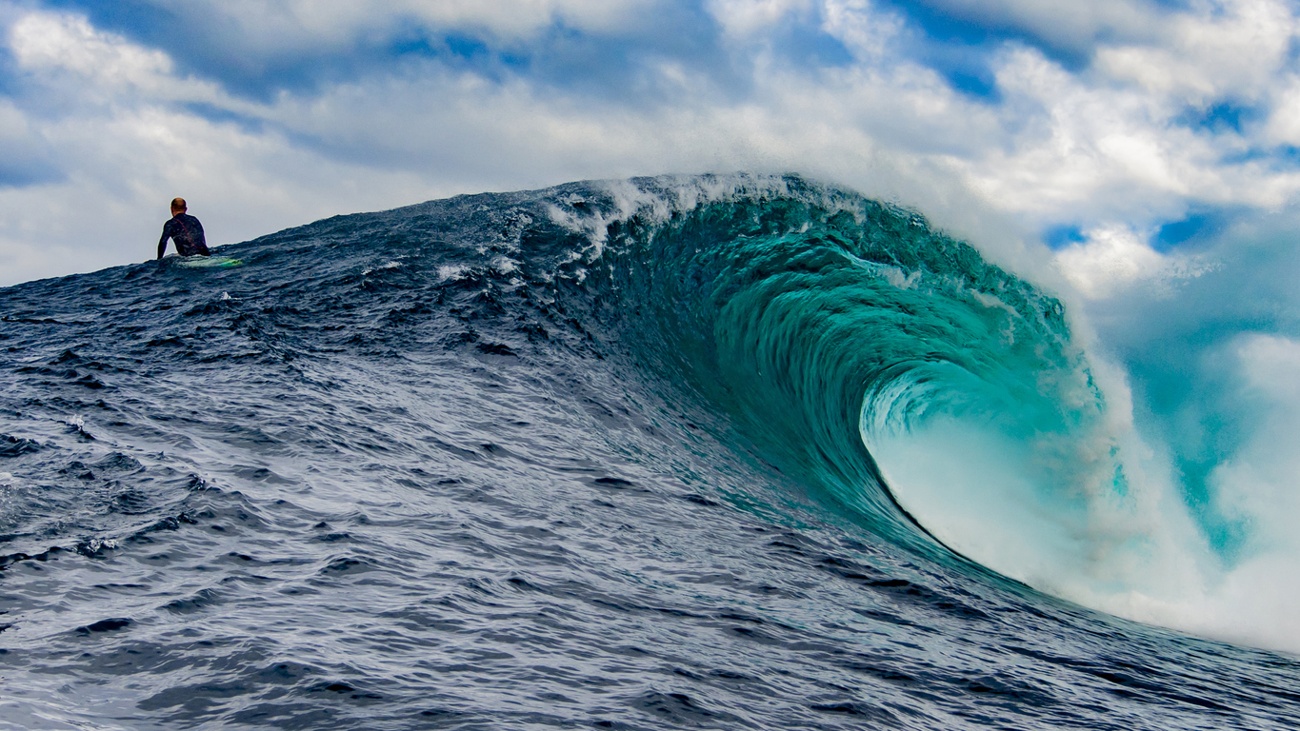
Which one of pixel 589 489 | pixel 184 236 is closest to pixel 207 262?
pixel 184 236

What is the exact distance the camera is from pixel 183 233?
15.0 m

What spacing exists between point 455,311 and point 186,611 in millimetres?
6901

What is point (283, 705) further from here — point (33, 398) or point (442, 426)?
point (33, 398)

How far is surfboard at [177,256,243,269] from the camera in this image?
14266 mm

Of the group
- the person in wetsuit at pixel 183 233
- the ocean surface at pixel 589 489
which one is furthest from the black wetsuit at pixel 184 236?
the ocean surface at pixel 589 489

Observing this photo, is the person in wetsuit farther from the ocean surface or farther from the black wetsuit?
the ocean surface

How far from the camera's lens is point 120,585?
13.9 feet

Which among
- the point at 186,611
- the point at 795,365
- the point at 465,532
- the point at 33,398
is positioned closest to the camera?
the point at 186,611

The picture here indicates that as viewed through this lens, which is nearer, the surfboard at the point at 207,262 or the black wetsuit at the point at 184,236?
the surfboard at the point at 207,262

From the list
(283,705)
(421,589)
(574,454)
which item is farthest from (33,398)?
(283,705)

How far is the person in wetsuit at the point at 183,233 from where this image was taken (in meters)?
15.0

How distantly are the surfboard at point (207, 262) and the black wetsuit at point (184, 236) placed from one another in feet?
0.61

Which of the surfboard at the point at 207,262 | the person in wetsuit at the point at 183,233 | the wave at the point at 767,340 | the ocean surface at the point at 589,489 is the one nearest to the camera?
the ocean surface at the point at 589,489

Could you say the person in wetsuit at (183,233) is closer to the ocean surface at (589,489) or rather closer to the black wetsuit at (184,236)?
the black wetsuit at (184,236)
